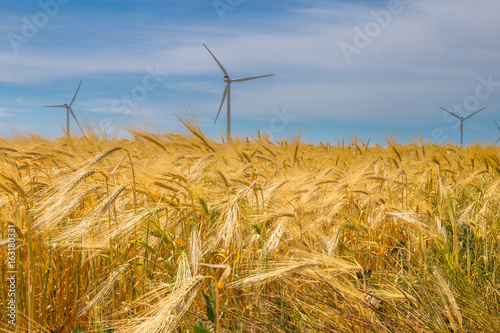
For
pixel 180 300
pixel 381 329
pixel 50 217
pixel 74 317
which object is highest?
pixel 50 217

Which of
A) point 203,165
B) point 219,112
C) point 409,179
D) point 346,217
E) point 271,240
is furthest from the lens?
point 219,112

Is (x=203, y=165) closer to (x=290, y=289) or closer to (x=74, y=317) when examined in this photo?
(x=290, y=289)

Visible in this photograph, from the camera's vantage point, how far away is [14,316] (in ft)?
7.35

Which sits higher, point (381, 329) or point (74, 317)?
point (381, 329)

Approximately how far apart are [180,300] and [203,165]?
5.79 ft

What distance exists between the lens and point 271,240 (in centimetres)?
241

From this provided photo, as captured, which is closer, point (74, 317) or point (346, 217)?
point (74, 317)

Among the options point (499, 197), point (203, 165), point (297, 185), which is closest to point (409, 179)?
point (499, 197)

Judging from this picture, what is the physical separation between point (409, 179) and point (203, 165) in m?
2.95

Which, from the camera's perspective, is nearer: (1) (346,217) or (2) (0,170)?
(2) (0,170)

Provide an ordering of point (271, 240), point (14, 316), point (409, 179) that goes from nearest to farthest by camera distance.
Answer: point (14, 316) < point (271, 240) < point (409, 179)

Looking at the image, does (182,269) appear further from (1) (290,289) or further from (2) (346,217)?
(2) (346,217)

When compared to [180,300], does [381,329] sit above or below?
below

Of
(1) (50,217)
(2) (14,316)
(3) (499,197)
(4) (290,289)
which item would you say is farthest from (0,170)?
(3) (499,197)
